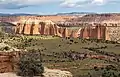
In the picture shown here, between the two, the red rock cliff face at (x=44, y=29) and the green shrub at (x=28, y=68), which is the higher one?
the green shrub at (x=28, y=68)

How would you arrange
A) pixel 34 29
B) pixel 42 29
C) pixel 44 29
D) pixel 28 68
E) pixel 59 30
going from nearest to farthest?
pixel 28 68, pixel 34 29, pixel 42 29, pixel 44 29, pixel 59 30

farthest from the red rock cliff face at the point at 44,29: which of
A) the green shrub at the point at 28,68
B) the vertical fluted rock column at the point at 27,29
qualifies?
the green shrub at the point at 28,68

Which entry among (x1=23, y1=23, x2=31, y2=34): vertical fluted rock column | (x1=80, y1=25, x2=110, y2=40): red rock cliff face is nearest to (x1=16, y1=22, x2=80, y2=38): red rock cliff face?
(x1=23, y1=23, x2=31, y2=34): vertical fluted rock column

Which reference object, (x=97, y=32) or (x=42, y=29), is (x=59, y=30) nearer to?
(x=42, y=29)

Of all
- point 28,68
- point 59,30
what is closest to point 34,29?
point 59,30

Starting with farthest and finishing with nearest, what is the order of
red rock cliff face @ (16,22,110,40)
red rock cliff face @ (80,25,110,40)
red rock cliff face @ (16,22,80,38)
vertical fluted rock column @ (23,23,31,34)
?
red rock cliff face @ (16,22,80,38)
vertical fluted rock column @ (23,23,31,34)
red rock cliff face @ (16,22,110,40)
red rock cliff face @ (80,25,110,40)

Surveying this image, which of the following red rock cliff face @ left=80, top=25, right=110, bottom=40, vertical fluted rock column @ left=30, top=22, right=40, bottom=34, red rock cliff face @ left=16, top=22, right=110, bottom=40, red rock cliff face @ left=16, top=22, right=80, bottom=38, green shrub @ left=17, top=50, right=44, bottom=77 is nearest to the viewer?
green shrub @ left=17, top=50, right=44, bottom=77

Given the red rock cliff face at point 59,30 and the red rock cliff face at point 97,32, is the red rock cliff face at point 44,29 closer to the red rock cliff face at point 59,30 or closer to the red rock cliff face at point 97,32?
the red rock cliff face at point 59,30

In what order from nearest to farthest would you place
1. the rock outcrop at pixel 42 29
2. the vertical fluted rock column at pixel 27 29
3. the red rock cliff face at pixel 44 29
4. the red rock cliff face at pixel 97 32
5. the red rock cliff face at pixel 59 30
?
the red rock cliff face at pixel 97 32 → the red rock cliff face at pixel 59 30 → the rock outcrop at pixel 42 29 → the vertical fluted rock column at pixel 27 29 → the red rock cliff face at pixel 44 29

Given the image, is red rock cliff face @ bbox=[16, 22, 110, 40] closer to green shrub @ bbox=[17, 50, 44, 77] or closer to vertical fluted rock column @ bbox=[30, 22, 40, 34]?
vertical fluted rock column @ bbox=[30, 22, 40, 34]

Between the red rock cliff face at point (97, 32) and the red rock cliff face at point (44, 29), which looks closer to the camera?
the red rock cliff face at point (97, 32)

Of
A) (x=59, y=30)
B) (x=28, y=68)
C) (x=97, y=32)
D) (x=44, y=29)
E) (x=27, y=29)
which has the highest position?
(x=28, y=68)

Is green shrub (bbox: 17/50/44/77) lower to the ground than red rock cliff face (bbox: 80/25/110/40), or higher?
higher

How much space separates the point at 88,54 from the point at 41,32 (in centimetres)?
7024
